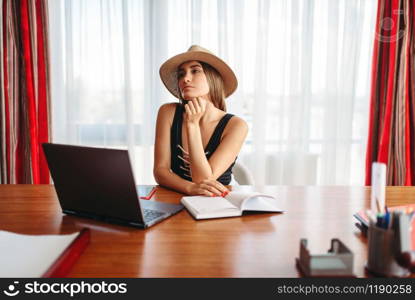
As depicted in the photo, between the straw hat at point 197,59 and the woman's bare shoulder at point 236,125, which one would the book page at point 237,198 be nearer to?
the woman's bare shoulder at point 236,125

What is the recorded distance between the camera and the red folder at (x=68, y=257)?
Result: 0.69 metres

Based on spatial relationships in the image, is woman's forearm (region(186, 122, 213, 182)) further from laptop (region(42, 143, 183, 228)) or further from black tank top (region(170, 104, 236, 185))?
laptop (region(42, 143, 183, 228))

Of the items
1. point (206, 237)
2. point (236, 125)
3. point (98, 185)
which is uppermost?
point (236, 125)

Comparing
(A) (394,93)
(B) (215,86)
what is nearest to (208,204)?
(B) (215,86)

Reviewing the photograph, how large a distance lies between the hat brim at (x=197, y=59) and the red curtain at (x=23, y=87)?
4.23ft

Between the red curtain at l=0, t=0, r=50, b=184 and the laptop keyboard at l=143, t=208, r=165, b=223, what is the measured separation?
209 cm

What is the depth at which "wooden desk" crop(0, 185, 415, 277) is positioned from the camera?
2.55 ft

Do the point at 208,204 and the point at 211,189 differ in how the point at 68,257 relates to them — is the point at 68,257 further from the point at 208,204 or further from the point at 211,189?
the point at 211,189

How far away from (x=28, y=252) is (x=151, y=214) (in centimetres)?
37

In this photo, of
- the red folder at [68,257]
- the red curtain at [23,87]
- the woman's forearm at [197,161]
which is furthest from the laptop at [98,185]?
the red curtain at [23,87]

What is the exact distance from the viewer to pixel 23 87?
292cm

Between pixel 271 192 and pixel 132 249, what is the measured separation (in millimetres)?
685

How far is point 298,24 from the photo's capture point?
2922 millimetres

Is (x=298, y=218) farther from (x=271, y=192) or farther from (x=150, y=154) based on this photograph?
(x=150, y=154)
